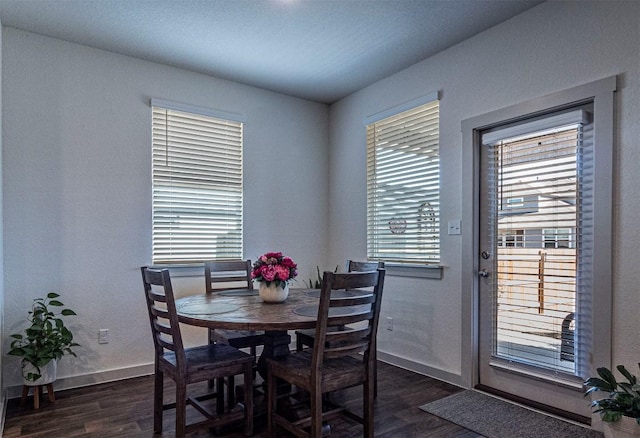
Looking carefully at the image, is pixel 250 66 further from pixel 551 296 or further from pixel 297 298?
pixel 551 296

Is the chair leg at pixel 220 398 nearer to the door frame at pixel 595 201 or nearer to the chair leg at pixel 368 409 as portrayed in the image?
the chair leg at pixel 368 409

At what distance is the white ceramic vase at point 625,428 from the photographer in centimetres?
205

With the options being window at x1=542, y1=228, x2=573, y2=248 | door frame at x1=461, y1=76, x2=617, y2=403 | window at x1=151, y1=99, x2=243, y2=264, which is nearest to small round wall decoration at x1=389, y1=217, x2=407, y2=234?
door frame at x1=461, y1=76, x2=617, y2=403

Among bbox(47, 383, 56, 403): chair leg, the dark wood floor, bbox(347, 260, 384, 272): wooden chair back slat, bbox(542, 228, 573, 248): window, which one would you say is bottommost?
the dark wood floor

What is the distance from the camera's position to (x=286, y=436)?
238 cm

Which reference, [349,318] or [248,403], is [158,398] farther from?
[349,318]

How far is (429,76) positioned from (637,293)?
7.14ft

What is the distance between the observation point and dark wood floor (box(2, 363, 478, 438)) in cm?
244

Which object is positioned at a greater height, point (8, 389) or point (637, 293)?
point (637, 293)

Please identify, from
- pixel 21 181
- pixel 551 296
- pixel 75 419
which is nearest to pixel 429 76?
pixel 551 296

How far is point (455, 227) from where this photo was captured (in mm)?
3275

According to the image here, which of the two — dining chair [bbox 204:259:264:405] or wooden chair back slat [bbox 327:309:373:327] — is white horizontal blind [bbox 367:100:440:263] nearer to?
dining chair [bbox 204:259:264:405]

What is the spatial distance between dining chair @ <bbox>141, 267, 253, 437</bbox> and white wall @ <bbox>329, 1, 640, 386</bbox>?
1.70 m

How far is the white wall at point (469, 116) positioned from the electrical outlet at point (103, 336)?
2276mm
